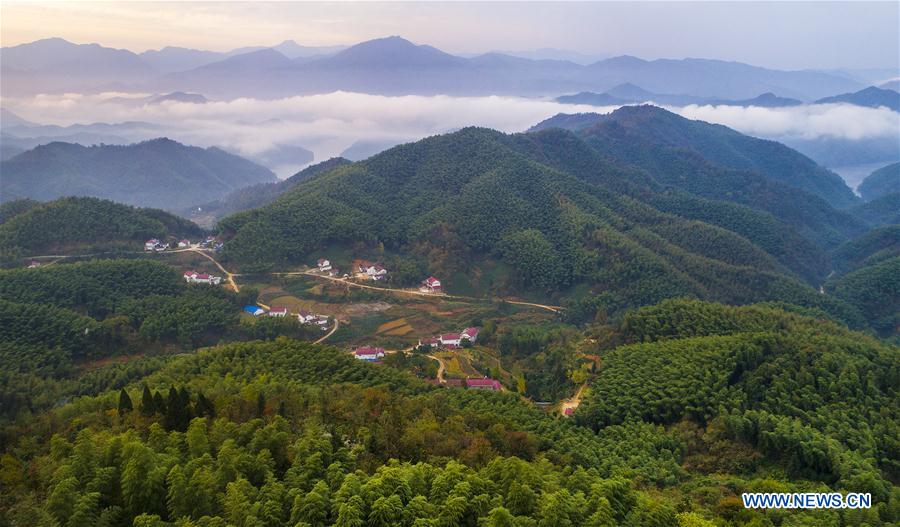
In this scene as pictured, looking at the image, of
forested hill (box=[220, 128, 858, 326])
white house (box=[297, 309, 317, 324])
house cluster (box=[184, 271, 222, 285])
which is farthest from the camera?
forested hill (box=[220, 128, 858, 326])

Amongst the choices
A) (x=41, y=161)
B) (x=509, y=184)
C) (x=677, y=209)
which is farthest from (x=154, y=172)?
(x=677, y=209)

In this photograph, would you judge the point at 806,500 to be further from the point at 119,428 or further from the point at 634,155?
the point at 634,155

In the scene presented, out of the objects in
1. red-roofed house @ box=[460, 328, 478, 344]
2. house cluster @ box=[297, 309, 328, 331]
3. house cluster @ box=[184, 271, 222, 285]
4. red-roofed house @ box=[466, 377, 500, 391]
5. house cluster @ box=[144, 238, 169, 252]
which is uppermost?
house cluster @ box=[144, 238, 169, 252]

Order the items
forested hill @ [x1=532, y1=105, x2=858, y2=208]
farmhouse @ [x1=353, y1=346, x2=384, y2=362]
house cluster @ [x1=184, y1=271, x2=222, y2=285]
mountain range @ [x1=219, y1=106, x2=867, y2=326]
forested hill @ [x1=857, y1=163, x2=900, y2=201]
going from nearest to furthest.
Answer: farmhouse @ [x1=353, y1=346, x2=384, y2=362], house cluster @ [x1=184, y1=271, x2=222, y2=285], mountain range @ [x1=219, y1=106, x2=867, y2=326], forested hill @ [x1=532, y1=105, x2=858, y2=208], forested hill @ [x1=857, y1=163, x2=900, y2=201]

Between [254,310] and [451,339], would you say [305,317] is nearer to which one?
[254,310]

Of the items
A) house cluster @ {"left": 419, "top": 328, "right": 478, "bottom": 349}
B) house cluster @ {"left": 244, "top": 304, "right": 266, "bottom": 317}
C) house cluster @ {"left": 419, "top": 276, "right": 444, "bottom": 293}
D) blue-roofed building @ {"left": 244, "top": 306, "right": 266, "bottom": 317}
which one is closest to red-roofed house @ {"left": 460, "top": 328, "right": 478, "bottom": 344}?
house cluster @ {"left": 419, "top": 328, "right": 478, "bottom": 349}

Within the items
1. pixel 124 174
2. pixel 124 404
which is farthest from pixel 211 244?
pixel 124 174

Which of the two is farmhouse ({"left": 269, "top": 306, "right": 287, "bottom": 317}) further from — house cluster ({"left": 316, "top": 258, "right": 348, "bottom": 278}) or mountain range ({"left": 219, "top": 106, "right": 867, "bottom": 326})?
house cluster ({"left": 316, "top": 258, "right": 348, "bottom": 278})
